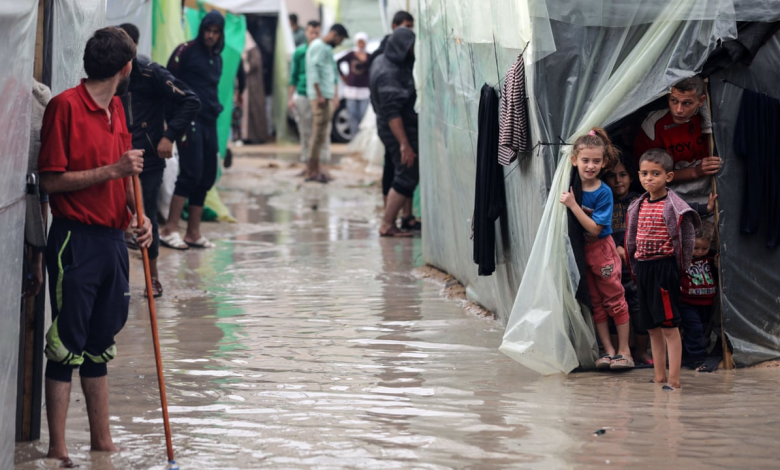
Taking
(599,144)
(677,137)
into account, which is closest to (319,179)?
(677,137)

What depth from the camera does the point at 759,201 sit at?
19.2ft

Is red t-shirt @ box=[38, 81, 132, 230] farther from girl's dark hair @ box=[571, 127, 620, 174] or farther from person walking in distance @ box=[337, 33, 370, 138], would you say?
person walking in distance @ box=[337, 33, 370, 138]

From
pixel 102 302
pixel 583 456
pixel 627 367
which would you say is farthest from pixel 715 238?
pixel 102 302

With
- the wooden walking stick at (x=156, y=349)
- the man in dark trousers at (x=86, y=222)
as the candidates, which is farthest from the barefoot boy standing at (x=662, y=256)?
the man in dark trousers at (x=86, y=222)

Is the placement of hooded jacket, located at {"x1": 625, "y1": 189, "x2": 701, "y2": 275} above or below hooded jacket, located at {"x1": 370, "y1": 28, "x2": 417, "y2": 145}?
below

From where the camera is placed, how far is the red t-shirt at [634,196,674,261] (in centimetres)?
547

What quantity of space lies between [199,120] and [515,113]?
15.4ft

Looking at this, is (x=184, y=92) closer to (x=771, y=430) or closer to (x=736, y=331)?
(x=736, y=331)

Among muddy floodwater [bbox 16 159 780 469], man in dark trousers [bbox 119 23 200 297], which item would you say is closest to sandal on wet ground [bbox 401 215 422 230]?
muddy floodwater [bbox 16 159 780 469]

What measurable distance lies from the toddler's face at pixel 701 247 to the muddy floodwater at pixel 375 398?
0.71m

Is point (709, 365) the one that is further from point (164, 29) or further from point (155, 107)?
point (164, 29)

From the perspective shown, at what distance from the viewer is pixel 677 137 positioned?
600 centimetres

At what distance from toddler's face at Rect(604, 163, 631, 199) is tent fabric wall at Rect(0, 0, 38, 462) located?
3512 mm

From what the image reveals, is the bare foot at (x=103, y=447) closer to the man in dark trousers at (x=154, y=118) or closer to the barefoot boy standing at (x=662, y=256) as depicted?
the barefoot boy standing at (x=662, y=256)
